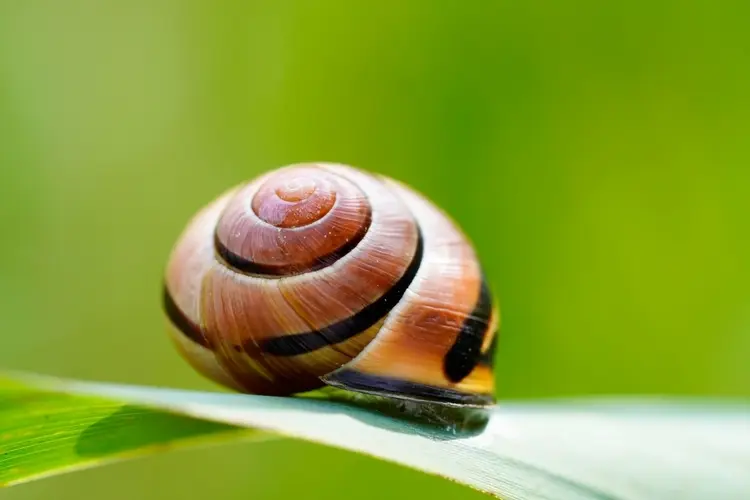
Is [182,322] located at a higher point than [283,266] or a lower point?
lower

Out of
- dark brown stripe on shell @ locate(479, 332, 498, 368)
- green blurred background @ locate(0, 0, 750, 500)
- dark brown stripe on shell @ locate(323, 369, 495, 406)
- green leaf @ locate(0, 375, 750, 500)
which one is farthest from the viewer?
green blurred background @ locate(0, 0, 750, 500)

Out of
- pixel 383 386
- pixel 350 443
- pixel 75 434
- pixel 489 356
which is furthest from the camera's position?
pixel 489 356

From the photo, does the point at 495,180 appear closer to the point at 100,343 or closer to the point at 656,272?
the point at 656,272

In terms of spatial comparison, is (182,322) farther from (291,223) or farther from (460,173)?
(460,173)

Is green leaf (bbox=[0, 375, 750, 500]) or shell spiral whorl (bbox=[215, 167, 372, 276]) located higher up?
shell spiral whorl (bbox=[215, 167, 372, 276])

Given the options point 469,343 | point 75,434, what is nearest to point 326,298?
point 469,343

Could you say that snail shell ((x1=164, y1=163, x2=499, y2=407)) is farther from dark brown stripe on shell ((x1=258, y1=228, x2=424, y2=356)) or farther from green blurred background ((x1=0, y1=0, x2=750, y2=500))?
green blurred background ((x1=0, y1=0, x2=750, y2=500))

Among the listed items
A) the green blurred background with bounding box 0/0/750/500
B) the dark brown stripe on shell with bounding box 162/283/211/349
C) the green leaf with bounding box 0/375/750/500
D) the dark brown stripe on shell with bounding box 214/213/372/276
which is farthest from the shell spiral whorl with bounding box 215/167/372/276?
the green blurred background with bounding box 0/0/750/500
